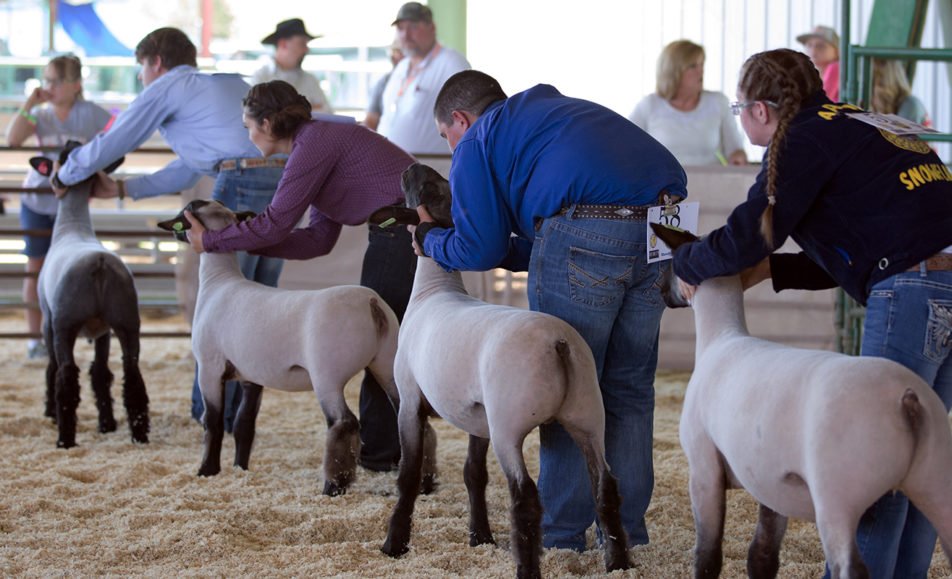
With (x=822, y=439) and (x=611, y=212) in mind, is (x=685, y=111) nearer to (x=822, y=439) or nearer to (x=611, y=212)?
(x=611, y=212)

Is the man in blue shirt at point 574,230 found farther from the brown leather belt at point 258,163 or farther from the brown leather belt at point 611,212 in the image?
the brown leather belt at point 258,163

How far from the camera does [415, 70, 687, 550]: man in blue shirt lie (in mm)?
3246

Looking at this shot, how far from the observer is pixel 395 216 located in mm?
A: 3670

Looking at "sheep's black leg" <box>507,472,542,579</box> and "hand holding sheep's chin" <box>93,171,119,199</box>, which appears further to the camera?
"hand holding sheep's chin" <box>93,171,119,199</box>

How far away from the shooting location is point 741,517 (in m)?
4.11

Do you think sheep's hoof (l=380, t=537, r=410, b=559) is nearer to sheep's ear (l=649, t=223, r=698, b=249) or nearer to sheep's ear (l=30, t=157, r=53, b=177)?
sheep's ear (l=649, t=223, r=698, b=249)

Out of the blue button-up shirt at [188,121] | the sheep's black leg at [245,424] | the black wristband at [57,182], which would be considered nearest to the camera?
the sheep's black leg at [245,424]

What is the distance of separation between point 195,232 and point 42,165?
147 cm

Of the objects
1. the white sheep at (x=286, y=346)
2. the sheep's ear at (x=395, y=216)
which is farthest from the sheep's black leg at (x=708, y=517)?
the white sheep at (x=286, y=346)

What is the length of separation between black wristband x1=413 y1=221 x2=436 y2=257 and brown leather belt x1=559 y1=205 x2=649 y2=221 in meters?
0.58

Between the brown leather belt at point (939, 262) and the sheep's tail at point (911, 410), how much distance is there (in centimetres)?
42

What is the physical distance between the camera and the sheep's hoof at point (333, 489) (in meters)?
4.22

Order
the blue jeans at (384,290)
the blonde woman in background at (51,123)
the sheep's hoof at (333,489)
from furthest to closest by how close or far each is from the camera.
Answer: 1. the blonde woman in background at (51,123)
2. the blue jeans at (384,290)
3. the sheep's hoof at (333,489)

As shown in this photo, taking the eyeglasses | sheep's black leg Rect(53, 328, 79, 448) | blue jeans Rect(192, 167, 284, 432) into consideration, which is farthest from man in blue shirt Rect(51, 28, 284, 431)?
the eyeglasses
